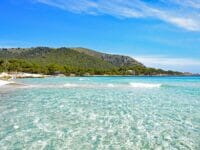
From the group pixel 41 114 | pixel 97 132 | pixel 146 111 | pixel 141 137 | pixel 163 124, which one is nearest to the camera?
pixel 141 137

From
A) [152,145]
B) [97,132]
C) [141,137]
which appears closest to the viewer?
[152,145]

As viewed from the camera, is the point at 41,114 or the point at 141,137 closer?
the point at 141,137

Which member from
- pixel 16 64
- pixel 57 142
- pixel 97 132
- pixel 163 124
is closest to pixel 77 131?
pixel 97 132

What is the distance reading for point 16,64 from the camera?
154 meters

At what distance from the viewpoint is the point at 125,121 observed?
1670 centimetres

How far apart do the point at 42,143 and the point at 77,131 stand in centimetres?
253

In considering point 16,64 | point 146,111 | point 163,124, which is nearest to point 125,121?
point 163,124

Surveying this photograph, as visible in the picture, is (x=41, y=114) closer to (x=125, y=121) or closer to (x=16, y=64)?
(x=125, y=121)

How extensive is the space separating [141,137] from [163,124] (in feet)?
11.0

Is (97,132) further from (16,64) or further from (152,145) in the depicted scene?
(16,64)

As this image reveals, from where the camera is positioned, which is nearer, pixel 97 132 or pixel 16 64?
pixel 97 132

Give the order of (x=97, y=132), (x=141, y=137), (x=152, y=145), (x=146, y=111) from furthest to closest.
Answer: (x=146, y=111) < (x=97, y=132) < (x=141, y=137) < (x=152, y=145)

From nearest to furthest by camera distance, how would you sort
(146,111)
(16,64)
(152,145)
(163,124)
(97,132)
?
(152,145)
(97,132)
(163,124)
(146,111)
(16,64)

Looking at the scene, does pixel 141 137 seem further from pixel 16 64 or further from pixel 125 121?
pixel 16 64
